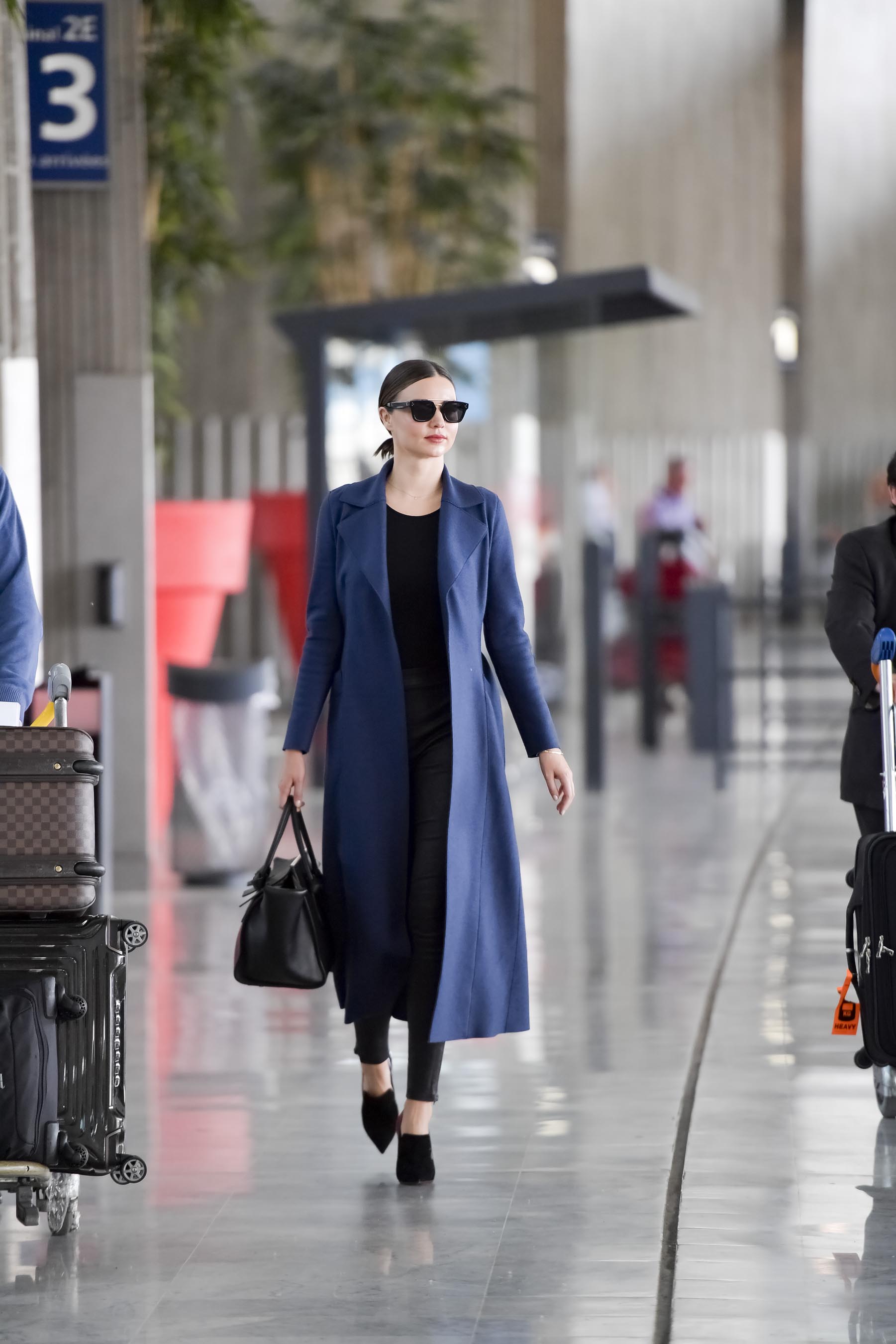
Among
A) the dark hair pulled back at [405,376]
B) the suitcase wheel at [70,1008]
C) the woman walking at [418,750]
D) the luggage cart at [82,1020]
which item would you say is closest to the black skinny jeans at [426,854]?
the woman walking at [418,750]

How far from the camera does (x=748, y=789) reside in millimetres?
11109

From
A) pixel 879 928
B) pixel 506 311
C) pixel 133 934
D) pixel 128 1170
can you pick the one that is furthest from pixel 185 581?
pixel 128 1170

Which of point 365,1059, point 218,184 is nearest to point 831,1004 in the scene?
point 365,1059

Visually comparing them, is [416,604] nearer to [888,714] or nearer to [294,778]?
[294,778]

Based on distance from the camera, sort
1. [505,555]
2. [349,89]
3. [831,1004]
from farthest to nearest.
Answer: [349,89] < [831,1004] < [505,555]

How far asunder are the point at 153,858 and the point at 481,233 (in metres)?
9.32

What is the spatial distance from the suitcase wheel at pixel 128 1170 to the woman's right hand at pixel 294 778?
77cm

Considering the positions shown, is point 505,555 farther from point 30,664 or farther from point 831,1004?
point 831,1004

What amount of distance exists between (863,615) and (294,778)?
138 cm

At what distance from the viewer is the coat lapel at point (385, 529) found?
3918 millimetres

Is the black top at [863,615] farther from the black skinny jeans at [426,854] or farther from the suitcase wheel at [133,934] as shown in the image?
the suitcase wheel at [133,934]

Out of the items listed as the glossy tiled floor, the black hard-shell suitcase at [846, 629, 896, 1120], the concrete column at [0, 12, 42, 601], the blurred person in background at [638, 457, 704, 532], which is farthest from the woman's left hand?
the blurred person in background at [638, 457, 704, 532]

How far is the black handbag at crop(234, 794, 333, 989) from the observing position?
150 inches

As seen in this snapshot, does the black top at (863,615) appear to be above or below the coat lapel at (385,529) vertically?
below
